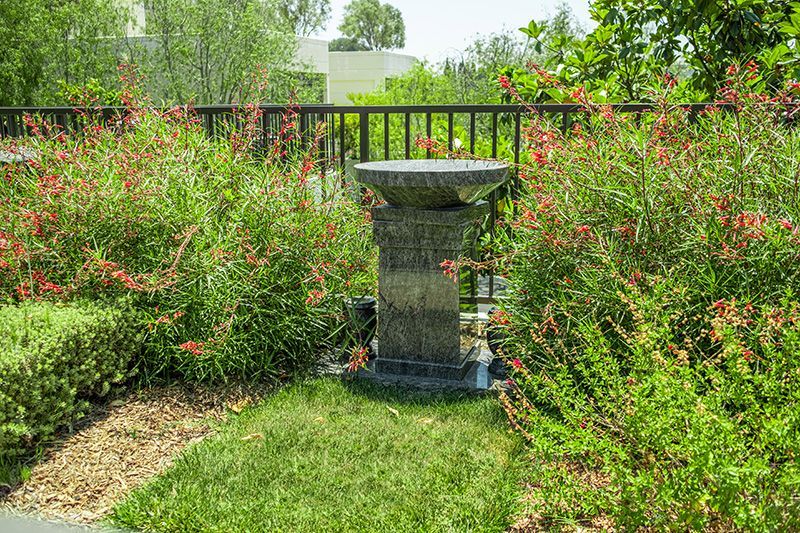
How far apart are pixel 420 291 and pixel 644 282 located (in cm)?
132

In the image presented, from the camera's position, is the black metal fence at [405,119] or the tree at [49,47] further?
the tree at [49,47]

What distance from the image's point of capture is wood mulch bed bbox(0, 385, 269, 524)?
340 centimetres

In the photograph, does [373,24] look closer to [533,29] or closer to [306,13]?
[306,13]

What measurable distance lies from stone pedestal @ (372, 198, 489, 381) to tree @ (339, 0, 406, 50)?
79233 mm

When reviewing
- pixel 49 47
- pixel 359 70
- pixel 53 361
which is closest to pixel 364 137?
pixel 53 361

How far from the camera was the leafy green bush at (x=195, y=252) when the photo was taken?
14.9ft

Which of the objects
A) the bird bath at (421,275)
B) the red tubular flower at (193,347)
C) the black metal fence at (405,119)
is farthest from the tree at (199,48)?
the red tubular flower at (193,347)

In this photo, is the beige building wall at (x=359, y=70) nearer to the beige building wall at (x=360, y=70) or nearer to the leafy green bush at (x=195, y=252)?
the beige building wall at (x=360, y=70)

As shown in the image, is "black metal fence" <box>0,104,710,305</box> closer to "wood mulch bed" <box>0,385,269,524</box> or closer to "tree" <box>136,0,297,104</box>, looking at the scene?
"wood mulch bed" <box>0,385,269,524</box>

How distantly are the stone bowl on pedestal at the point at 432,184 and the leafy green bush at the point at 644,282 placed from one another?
301 millimetres

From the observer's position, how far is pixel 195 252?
4684 millimetres

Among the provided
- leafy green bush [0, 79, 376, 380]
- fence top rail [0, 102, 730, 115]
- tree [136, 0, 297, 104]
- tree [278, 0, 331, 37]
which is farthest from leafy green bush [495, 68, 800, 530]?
tree [278, 0, 331, 37]

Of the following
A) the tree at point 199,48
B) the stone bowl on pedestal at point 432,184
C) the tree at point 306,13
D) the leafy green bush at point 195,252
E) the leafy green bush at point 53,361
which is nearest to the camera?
the leafy green bush at point 53,361

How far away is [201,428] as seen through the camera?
411cm
